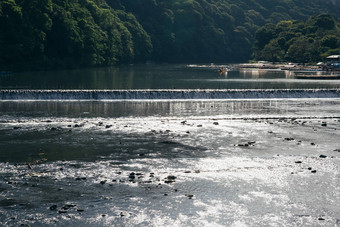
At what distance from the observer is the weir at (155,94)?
60.8 metres

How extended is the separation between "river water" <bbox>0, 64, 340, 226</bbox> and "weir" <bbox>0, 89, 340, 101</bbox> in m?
3.72

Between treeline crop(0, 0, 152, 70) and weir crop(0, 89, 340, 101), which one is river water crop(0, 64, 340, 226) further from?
treeline crop(0, 0, 152, 70)

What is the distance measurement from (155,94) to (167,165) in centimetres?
3331

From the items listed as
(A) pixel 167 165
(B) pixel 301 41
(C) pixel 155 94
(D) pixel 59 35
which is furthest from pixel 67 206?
(B) pixel 301 41

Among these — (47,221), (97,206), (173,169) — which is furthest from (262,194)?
(47,221)

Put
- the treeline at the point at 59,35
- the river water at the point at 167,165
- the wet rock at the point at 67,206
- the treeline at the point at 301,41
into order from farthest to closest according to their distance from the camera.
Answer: the treeline at the point at 301,41, the treeline at the point at 59,35, the wet rock at the point at 67,206, the river water at the point at 167,165

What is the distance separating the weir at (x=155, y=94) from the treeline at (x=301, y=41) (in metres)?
93.0

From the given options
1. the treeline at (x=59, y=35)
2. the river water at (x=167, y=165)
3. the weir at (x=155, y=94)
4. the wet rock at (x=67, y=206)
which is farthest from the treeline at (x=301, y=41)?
the wet rock at (x=67, y=206)

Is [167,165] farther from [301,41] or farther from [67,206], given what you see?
[301,41]

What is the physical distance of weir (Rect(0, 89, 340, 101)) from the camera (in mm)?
60812

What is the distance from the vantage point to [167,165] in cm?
3044

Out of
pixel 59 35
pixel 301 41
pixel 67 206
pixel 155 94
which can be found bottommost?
pixel 67 206

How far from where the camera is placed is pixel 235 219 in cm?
2206

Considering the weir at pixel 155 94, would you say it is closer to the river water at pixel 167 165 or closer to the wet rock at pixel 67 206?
the river water at pixel 167 165
